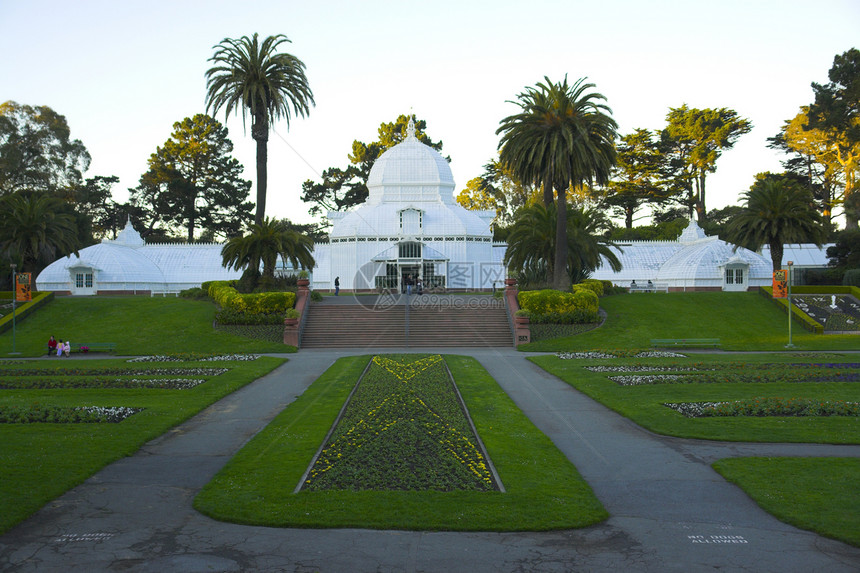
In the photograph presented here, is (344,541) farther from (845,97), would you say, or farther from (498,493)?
(845,97)

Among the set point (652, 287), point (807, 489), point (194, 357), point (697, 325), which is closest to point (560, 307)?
point (697, 325)

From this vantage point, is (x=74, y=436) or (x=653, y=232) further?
(x=653, y=232)

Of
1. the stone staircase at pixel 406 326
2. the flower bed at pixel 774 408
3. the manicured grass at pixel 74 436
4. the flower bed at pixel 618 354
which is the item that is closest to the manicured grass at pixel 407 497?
the manicured grass at pixel 74 436

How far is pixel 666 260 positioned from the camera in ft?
201

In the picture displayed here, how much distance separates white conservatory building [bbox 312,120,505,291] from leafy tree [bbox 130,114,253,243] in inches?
925

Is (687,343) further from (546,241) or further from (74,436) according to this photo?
(74,436)

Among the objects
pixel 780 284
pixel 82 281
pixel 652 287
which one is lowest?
pixel 780 284

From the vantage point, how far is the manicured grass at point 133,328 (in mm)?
34938

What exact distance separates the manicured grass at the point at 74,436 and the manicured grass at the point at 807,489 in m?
10.3

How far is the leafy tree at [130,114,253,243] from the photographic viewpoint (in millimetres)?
80750

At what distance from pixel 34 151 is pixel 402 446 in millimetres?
70483

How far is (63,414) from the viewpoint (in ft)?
53.3

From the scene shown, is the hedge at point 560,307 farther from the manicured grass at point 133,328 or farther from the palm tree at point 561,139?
the manicured grass at point 133,328

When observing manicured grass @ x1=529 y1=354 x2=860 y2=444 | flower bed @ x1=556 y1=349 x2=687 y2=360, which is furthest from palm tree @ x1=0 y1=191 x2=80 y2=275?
manicured grass @ x1=529 y1=354 x2=860 y2=444
